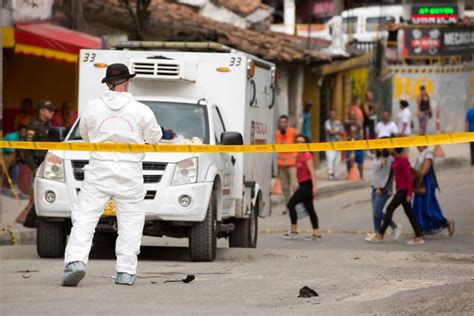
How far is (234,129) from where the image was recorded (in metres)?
16.3

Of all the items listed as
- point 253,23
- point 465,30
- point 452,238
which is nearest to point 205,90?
point 452,238

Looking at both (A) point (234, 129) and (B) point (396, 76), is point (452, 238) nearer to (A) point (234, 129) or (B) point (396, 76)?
(A) point (234, 129)

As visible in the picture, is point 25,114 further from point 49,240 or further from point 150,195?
point 150,195

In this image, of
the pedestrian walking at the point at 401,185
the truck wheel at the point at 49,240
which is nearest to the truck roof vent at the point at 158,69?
the truck wheel at the point at 49,240

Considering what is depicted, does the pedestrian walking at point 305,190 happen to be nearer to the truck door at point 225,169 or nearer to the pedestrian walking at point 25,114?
the truck door at point 225,169

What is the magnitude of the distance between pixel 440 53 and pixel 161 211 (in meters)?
36.3

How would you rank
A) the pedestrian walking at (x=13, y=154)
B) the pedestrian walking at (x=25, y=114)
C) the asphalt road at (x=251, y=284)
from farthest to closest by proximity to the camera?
the pedestrian walking at (x=25, y=114), the pedestrian walking at (x=13, y=154), the asphalt road at (x=251, y=284)

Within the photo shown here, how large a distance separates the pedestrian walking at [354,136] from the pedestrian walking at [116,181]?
20.6 metres

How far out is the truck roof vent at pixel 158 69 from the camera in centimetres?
1580

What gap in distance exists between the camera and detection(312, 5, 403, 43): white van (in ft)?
166

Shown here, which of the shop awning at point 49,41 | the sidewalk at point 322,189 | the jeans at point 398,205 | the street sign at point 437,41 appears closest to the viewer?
the sidewalk at point 322,189

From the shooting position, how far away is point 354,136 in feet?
118

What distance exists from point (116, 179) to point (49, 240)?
3.44 meters

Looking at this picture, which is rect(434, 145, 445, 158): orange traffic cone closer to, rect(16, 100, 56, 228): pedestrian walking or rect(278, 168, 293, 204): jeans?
rect(278, 168, 293, 204): jeans
